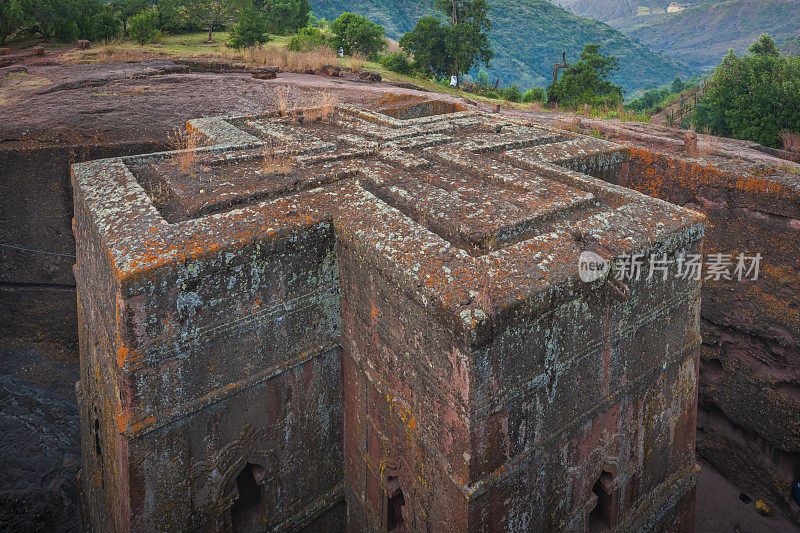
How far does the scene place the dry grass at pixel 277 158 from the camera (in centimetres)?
423

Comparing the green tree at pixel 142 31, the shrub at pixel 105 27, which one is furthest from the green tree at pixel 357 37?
the shrub at pixel 105 27

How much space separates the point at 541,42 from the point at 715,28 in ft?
128

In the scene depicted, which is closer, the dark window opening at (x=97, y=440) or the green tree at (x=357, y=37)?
the dark window opening at (x=97, y=440)

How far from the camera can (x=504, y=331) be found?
2783mm

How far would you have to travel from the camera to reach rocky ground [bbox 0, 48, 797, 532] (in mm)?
5742

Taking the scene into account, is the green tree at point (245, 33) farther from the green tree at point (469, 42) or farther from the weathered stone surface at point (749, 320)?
the weathered stone surface at point (749, 320)

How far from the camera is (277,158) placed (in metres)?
4.42

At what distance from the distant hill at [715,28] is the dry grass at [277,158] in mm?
98817

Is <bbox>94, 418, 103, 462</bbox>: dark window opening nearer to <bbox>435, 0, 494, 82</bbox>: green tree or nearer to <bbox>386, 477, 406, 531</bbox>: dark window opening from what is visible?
<bbox>386, 477, 406, 531</bbox>: dark window opening

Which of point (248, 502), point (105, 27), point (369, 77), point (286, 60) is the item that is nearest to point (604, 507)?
point (248, 502)

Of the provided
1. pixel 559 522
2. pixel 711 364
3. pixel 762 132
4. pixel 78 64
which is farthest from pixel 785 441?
pixel 78 64

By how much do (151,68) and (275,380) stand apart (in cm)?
993

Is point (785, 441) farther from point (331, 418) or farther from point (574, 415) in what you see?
point (331, 418)

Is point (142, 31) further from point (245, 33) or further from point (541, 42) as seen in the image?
point (541, 42)
